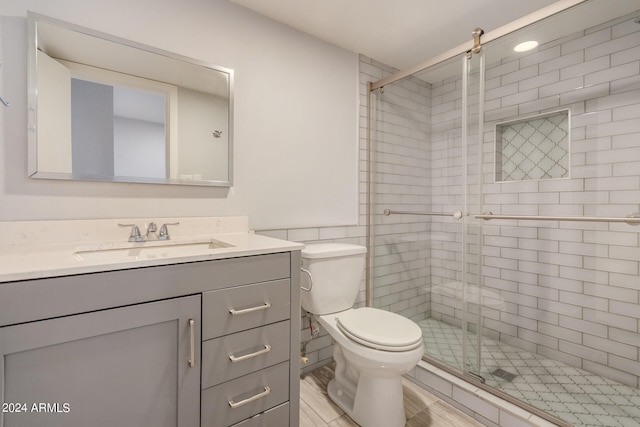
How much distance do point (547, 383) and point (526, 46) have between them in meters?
1.98

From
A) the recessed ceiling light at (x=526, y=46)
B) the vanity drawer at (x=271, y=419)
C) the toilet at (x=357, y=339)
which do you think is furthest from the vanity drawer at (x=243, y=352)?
the recessed ceiling light at (x=526, y=46)

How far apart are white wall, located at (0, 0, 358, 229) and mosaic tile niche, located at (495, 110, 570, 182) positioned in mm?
1034

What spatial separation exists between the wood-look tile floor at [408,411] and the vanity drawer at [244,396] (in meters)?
0.48

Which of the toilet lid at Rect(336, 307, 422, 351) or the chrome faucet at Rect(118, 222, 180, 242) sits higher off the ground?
the chrome faucet at Rect(118, 222, 180, 242)

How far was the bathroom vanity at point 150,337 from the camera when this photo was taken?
0.77 metres

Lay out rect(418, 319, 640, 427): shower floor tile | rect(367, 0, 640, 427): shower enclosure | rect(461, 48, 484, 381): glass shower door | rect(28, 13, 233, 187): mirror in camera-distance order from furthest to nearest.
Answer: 1. rect(461, 48, 484, 381): glass shower door
2. rect(367, 0, 640, 427): shower enclosure
3. rect(418, 319, 640, 427): shower floor tile
4. rect(28, 13, 233, 187): mirror

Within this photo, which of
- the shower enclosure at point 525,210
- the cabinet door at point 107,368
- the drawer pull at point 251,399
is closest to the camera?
the cabinet door at point 107,368

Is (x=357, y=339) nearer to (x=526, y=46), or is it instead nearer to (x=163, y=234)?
(x=163, y=234)

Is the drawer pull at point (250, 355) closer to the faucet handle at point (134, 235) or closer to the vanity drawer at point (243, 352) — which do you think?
the vanity drawer at point (243, 352)

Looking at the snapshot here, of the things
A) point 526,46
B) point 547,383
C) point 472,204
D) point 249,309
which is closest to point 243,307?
point 249,309

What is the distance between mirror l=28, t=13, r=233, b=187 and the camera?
118 centimetres

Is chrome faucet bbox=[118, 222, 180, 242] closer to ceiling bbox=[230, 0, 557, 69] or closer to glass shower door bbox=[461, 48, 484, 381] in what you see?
ceiling bbox=[230, 0, 557, 69]

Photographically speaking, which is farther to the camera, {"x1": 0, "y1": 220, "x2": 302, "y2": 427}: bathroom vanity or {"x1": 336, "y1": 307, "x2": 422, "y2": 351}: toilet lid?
{"x1": 336, "y1": 307, "x2": 422, "y2": 351}: toilet lid

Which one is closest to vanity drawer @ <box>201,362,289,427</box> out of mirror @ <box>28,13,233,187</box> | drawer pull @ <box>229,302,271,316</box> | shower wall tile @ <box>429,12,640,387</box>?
drawer pull @ <box>229,302,271,316</box>
